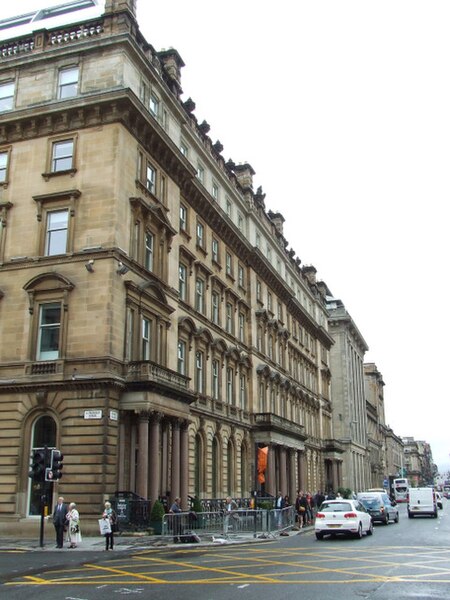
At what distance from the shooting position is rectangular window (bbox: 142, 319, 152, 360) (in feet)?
105

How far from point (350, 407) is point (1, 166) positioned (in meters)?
69.2

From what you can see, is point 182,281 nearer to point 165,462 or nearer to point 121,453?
point 165,462

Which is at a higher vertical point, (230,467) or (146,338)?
(146,338)

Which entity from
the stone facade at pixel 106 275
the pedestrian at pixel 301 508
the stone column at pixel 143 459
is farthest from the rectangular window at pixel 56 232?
the pedestrian at pixel 301 508

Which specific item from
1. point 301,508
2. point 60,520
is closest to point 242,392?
point 301,508

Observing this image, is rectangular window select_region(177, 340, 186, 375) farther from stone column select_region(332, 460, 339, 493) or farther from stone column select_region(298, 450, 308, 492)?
stone column select_region(332, 460, 339, 493)

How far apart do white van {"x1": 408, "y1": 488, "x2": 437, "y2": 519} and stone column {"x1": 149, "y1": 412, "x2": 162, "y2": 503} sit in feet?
87.1

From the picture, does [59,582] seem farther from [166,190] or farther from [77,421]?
[166,190]

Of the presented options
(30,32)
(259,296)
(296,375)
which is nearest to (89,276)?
(30,32)

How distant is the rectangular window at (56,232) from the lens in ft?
101

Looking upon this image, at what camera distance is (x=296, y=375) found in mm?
64875

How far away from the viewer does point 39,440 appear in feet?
93.8

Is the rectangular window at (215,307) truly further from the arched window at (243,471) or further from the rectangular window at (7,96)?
the rectangular window at (7,96)

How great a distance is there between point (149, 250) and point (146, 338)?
15.1ft
